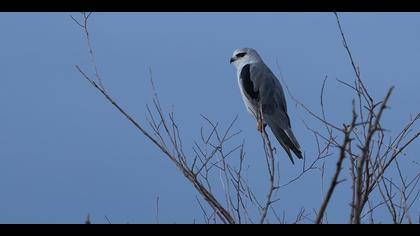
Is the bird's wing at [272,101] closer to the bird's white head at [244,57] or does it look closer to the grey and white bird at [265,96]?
the grey and white bird at [265,96]

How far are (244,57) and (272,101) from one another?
0.96m

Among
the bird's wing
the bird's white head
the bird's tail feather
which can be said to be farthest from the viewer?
Answer: the bird's white head

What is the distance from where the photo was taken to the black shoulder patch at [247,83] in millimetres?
6766

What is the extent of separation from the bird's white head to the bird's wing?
0.69 ft

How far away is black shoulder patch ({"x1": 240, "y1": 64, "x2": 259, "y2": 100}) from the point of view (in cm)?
677

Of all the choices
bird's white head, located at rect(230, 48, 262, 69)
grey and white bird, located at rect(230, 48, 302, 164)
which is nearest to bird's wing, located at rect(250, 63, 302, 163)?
grey and white bird, located at rect(230, 48, 302, 164)

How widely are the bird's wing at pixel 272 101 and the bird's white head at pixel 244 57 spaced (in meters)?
0.21

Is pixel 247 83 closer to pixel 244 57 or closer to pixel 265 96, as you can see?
pixel 265 96

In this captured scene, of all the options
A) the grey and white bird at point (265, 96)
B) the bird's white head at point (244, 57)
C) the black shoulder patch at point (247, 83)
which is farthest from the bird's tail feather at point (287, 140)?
the bird's white head at point (244, 57)

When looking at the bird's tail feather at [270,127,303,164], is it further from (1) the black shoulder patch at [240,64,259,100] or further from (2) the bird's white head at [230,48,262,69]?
(2) the bird's white head at [230,48,262,69]
